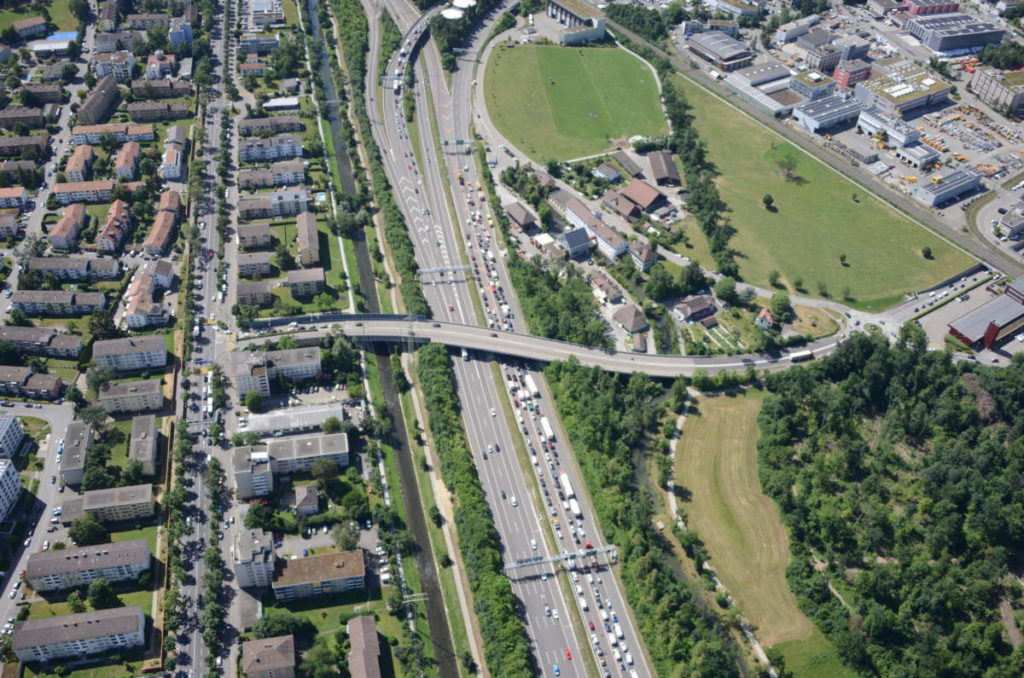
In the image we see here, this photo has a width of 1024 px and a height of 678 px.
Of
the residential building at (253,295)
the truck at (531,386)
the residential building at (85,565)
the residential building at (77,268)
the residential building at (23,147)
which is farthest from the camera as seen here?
the residential building at (23,147)

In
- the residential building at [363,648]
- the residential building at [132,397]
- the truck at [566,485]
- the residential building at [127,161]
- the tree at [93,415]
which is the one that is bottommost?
the truck at [566,485]

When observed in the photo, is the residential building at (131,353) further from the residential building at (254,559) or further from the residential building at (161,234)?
the residential building at (254,559)

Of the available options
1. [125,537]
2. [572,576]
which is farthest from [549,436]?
[125,537]

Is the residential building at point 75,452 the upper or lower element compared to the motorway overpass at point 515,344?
upper

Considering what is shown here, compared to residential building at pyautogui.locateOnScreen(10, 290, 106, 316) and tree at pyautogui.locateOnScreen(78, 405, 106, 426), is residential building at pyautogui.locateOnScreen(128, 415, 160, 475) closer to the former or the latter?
tree at pyautogui.locateOnScreen(78, 405, 106, 426)

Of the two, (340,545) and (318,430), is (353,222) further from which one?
(340,545)

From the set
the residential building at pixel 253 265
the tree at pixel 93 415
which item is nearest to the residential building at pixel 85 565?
the tree at pixel 93 415

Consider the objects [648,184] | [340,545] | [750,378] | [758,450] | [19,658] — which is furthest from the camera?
[648,184]
